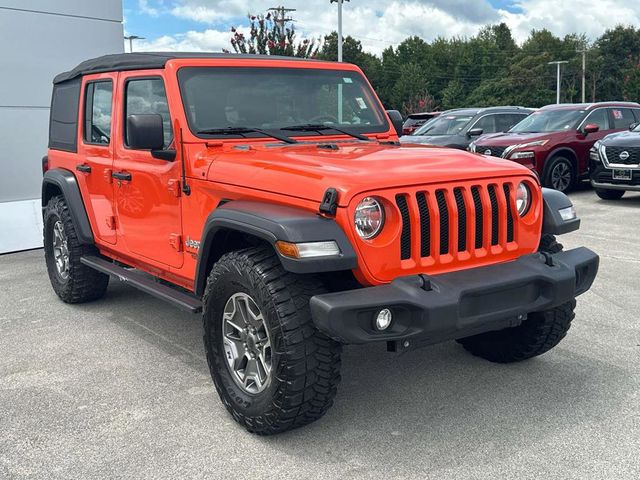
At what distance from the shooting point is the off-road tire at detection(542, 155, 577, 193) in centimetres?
1251

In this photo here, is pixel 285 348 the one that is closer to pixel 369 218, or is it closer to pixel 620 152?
pixel 369 218

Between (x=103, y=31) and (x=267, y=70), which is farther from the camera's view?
(x=103, y=31)

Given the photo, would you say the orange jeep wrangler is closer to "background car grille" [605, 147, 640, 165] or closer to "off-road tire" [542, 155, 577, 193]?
"background car grille" [605, 147, 640, 165]

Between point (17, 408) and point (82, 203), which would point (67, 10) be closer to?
point (82, 203)

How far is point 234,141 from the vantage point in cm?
430

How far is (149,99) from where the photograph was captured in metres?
4.67

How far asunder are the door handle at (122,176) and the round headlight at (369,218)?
2129mm

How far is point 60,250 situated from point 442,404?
12.4 feet

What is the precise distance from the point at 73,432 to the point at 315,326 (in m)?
1.45

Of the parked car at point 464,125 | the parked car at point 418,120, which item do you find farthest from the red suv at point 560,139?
the parked car at point 418,120

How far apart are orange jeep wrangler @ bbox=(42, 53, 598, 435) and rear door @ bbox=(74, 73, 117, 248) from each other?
38 mm

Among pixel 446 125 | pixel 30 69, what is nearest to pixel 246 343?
pixel 30 69

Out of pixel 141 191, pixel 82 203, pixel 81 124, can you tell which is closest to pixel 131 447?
pixel 141 191

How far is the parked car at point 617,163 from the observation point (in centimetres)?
1099
